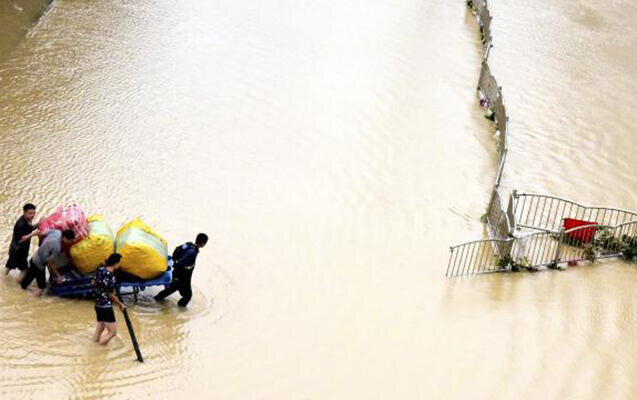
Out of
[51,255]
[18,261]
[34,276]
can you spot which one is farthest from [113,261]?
[18,261]

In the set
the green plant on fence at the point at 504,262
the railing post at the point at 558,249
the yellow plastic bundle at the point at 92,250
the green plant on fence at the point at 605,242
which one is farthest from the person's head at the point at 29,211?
the green plant on fence at the point at 605,242

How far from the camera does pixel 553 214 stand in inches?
611

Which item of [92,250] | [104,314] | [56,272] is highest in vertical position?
[92,250]

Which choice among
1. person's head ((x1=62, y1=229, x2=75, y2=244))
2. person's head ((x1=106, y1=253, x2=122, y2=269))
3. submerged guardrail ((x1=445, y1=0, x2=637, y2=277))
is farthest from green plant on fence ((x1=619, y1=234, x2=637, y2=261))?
person's head ((x1=62, y1=229, x2=75, y2=244))

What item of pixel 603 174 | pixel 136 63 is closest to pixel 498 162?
→ pixel 603 174

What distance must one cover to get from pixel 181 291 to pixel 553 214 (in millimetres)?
8226

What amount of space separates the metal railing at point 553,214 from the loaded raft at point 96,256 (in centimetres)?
748

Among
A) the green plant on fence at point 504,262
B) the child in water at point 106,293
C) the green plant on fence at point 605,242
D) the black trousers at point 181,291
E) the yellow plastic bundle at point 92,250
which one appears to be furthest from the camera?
the green plant on fence at point 605,242

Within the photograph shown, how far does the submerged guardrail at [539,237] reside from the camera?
43.9 feet

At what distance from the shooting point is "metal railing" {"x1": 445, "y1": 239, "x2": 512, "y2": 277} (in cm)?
1303

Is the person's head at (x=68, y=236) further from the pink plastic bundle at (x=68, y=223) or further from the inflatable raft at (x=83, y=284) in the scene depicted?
the inflatable raft at (x=83, y=284)

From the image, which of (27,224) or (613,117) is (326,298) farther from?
(613,117)

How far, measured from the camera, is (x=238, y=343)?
10.4m

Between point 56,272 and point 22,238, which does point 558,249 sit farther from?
point 22,238
